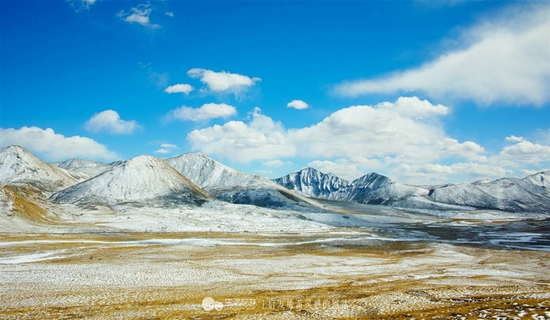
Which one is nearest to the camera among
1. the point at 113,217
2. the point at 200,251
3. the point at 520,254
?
the point at 200,251

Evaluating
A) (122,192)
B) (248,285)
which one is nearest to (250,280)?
(248,285)

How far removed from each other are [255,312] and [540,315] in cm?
1910

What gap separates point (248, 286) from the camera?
114 ft

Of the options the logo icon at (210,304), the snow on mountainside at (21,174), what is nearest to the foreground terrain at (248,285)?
the logo icon at (210,304)

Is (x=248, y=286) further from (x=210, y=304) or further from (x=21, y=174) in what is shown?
(x=21, y=174)

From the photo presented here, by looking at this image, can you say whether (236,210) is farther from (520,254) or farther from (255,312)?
(255,312)

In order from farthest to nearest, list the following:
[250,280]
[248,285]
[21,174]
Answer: [21,174]
[250,280]
[248,285]

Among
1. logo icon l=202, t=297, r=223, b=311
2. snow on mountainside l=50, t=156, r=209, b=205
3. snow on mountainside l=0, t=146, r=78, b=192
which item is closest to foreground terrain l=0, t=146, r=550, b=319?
logo icon l=202, t=297, r=223, b=311

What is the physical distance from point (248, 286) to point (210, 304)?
8.37m

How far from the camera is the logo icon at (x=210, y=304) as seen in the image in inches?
1015

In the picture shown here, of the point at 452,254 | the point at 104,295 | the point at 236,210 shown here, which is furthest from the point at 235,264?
the point at 236,210

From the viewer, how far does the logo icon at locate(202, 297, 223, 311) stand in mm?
25789

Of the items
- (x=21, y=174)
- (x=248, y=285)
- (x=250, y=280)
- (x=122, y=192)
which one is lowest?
(x=250, y=280)

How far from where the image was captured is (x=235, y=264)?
164 feet
